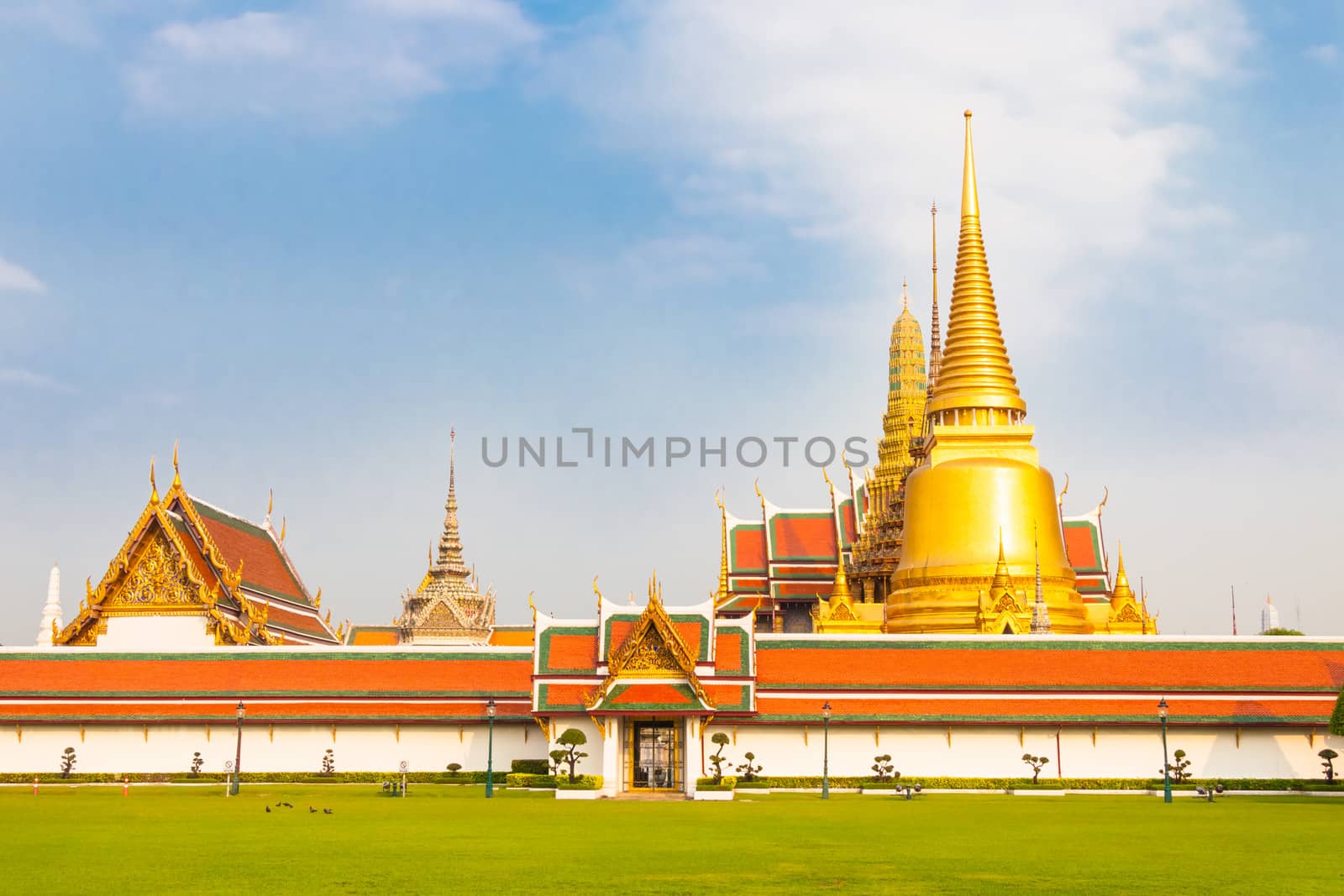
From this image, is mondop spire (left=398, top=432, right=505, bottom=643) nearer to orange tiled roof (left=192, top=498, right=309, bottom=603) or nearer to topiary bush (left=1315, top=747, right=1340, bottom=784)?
orange tiled roof (left=192, top=498, right=309, bottom=603)

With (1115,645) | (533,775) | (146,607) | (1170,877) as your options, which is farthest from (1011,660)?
(146,607)

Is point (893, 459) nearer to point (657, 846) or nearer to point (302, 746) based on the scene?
point (302, 746)

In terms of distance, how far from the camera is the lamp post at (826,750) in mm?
32625

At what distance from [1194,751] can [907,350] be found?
137 feet

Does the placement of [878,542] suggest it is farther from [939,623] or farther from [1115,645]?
[1115,645]

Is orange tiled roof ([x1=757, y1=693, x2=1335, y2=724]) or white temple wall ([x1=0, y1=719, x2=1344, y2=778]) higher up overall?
orange tiled roof ([x1=757, y1=693, x2=1335, y2=724])

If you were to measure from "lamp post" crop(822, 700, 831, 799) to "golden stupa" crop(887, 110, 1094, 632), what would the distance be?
37.0 ft

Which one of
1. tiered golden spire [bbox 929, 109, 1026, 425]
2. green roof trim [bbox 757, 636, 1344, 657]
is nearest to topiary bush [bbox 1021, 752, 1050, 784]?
green roof trim [bbox 757, 636, 1344, 657]

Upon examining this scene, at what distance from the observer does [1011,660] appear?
3816 centimetres

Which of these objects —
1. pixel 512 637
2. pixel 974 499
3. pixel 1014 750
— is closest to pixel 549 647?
pixel 1014 750

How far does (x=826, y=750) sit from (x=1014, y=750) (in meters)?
6.54

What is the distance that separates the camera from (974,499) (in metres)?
49.4

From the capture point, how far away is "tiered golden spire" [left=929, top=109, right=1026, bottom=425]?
168ft

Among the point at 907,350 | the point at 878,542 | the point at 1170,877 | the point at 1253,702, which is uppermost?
the point at 907,350
